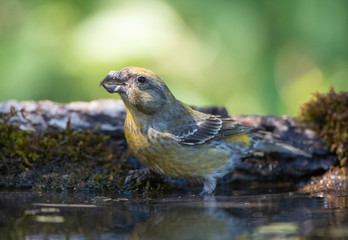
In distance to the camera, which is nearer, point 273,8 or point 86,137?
point 86,137

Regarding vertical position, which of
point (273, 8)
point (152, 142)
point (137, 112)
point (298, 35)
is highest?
point (273, 8)

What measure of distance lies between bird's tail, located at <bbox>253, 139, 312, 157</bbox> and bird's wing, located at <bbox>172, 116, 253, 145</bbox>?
0.29 meters

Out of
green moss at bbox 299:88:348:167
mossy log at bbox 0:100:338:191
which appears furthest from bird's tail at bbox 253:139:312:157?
green moss at bbox 299:88:348:167

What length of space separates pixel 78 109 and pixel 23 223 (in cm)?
330

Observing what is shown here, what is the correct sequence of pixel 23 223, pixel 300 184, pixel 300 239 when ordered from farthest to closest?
1. pixel 300 184
2. pixel 23 223
3. pixel 300 239

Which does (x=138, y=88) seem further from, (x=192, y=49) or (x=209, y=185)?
(x=192, y=49)

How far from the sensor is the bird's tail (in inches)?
237

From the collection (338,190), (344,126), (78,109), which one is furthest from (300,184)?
(78,109)

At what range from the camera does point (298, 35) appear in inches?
302

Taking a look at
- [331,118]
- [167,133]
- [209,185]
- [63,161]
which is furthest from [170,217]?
[331,118]

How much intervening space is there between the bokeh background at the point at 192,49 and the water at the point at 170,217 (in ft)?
11.5

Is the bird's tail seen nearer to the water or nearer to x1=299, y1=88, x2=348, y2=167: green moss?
x1=299, y1=88, x2=348, y2=167: green moss

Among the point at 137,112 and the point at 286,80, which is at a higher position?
the point at 286,80

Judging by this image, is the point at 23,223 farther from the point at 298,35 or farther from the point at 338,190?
the point at 298,35
